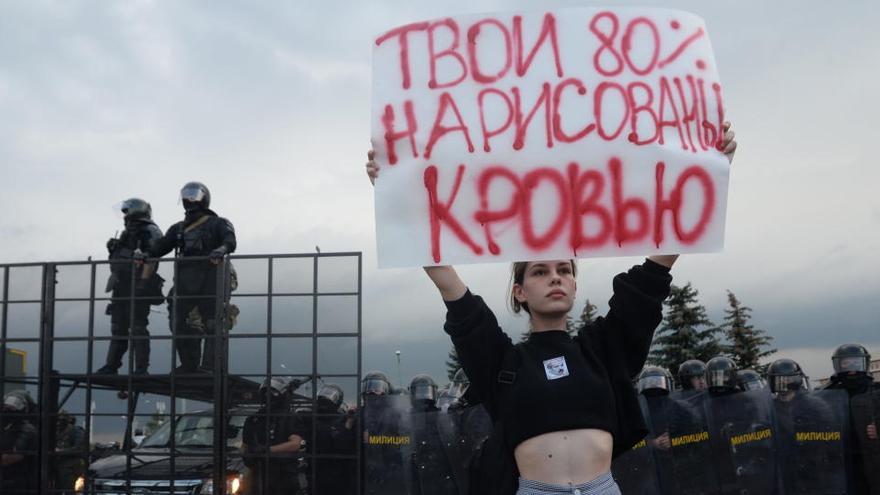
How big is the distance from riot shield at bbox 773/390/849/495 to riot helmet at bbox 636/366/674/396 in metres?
1.06

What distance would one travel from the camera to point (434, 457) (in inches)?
325

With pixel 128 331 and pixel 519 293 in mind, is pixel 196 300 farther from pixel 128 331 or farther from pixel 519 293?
pixel 519 293

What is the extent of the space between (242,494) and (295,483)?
1.70 ft

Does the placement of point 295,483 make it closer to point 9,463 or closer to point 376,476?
point 376,476

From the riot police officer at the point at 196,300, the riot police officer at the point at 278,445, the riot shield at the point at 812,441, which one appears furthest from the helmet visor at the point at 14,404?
the riot shield at the point at 812,441

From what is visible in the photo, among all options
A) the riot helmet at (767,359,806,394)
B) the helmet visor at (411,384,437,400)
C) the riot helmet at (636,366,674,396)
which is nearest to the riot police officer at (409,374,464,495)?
the helmet visor at (411,384,437,400)

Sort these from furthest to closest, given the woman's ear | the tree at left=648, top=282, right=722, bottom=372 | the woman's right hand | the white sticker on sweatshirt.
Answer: the tree at left=648, top=282, right=722, bottom=372
the woman's right hand
the woman's ear
the white sticker on sweatshirt

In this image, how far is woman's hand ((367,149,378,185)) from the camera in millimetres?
3832

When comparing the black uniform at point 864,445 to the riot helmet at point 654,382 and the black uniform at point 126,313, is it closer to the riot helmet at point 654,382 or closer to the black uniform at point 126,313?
the riot helmet at point 654,382

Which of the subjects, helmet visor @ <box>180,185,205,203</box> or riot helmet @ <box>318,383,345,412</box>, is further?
helmet visor @ <box>180,185,205,203</box>

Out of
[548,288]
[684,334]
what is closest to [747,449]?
[548,288]

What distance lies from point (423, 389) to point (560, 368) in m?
6.19

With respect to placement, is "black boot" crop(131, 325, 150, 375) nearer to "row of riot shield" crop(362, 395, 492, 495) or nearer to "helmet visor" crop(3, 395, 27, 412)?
"helmet visor" crop(3, 395, 27, 412)

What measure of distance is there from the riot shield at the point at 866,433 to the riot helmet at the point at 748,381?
0.96 metres
